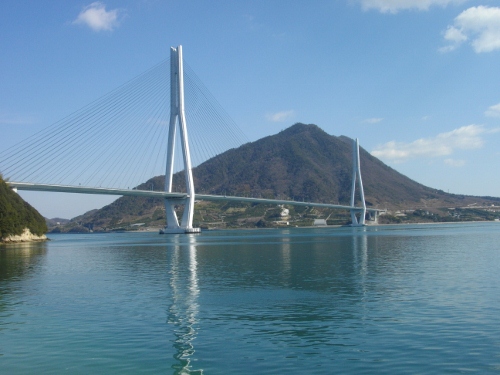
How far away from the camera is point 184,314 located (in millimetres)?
12438

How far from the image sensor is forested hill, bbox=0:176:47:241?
46.8 metres

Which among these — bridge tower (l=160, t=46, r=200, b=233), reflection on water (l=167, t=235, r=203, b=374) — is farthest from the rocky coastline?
reflection on water (l=167, t=235, r=203, b=374)

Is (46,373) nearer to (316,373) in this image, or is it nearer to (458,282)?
(316,373)

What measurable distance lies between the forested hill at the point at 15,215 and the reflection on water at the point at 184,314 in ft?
98.7

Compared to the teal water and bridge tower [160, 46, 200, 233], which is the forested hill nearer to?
bridge tower [160, 46, 200, 233]

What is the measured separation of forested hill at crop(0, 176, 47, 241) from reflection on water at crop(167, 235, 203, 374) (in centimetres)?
3008

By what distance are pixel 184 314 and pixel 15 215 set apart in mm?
41766

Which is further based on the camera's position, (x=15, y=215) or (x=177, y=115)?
(x=177, y=115)

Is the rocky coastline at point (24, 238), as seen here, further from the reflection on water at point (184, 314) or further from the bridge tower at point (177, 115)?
the reflection on water at point (184, 314)

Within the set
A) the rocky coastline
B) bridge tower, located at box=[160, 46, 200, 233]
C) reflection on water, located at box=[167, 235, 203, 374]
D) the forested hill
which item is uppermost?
bridge tower, located at box=[160, 46, 200, 233]

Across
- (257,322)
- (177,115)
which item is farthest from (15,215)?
(257,322)

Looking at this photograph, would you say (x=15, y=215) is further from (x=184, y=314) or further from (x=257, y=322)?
(x=257, y=322)

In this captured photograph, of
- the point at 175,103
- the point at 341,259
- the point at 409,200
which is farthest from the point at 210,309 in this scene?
the point at 409,200

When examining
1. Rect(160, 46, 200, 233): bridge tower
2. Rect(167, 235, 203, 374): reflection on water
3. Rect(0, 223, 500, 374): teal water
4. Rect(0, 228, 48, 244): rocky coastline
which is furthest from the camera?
Rect(160, 46, 200, 233): bridge tower
